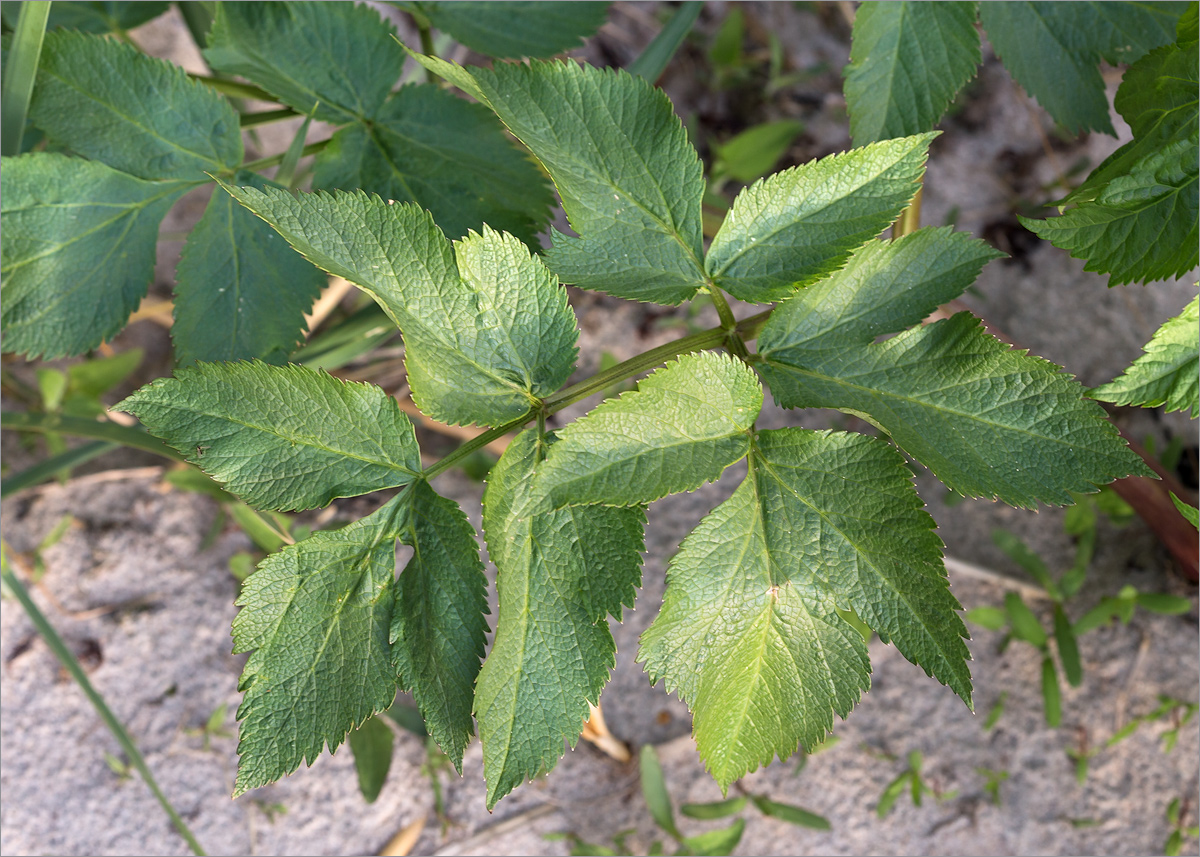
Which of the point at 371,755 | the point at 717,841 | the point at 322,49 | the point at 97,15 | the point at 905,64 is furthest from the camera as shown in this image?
the point at 717,841

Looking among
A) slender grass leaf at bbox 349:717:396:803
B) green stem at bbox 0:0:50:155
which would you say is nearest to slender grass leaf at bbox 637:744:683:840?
slender grass leaf at bbox 349:717:396:803

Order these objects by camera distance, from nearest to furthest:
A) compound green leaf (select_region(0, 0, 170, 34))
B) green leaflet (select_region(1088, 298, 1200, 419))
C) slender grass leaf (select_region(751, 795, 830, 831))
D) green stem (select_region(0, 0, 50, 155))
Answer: green leaflet (select_region(1088, 298, 1200, 419)), green stem (select_region(0, 0, 50, 155)), compound green leaf (select_region(0, 0, 170, 34)), slender grass leaf (select_region(751, 795, 830, 831))

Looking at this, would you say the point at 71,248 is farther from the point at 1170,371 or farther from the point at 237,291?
the point at 1170,371

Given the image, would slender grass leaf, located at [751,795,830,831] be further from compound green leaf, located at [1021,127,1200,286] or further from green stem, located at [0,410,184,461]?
green stem, located at [0,410,184,461]

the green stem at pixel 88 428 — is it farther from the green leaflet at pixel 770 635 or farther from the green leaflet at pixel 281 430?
the green leaflet at pixel 770 635

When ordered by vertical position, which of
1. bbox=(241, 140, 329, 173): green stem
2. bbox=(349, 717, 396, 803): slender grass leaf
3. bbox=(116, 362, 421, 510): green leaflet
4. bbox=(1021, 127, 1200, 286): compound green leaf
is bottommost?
bbox=(349, 717, 396, 803): slender grass leaf

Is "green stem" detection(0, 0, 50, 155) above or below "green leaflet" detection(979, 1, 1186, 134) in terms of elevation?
below

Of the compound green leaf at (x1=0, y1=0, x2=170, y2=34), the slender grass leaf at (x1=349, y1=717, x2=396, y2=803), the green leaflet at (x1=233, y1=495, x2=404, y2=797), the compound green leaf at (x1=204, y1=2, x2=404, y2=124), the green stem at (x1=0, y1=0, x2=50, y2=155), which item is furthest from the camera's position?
the slender grass leaf at (x1=349, y1=717, x2=396, y2=803)

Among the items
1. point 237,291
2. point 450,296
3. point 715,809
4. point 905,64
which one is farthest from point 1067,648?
point 237,291
